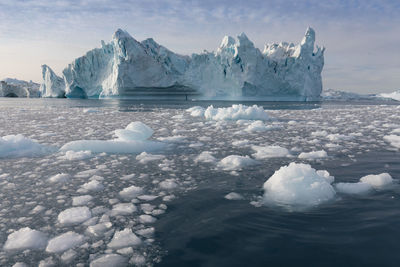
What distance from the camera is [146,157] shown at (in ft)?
16.1

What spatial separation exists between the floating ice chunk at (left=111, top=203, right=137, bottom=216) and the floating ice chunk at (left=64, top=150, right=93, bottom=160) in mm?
2402

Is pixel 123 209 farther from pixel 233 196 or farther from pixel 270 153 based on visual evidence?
pixel 270 153

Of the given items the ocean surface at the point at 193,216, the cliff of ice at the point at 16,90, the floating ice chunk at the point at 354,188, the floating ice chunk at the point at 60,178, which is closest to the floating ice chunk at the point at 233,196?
the ocean surface at the point at 193,216

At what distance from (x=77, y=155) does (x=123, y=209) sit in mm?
2654

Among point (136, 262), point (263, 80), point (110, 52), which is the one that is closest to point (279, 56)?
point (263, 80)

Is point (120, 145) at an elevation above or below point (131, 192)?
above

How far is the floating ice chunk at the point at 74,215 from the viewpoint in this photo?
2.48 m

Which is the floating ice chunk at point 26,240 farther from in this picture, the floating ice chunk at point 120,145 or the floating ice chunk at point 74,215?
the floating ice chunk at point 120,145

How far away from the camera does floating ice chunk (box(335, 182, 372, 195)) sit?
3.16m

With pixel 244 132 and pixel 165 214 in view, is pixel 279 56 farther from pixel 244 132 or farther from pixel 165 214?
pixel 165 214

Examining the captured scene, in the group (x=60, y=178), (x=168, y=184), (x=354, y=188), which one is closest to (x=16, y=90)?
(x=60, y=178)

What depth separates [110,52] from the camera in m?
43.6

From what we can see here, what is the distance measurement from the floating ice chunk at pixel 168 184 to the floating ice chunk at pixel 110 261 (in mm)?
1454

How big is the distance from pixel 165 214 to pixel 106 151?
3.16 meters
